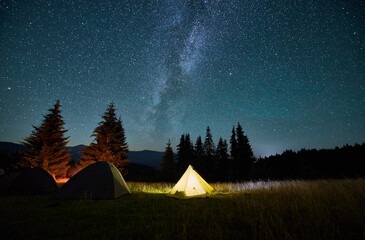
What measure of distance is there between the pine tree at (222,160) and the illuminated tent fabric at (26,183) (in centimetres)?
3757

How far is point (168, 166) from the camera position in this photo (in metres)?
35.4

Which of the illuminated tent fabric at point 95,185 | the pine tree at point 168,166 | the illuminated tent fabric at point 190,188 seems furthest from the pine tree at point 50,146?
the pine tree at point 168,166

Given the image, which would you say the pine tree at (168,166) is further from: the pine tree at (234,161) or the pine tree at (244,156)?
the pine tree at (244,156)

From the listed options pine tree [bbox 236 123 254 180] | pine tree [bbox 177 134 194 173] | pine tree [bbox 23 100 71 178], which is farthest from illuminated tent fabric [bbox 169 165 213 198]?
pine tree [bbox 177 134 194 173]

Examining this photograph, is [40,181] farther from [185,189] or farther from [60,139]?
[60,139]

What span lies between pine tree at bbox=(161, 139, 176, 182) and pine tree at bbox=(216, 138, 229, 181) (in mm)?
13262

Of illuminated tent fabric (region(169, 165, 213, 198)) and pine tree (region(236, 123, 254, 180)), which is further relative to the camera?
pine tree (region(236, 123, 254, 180))

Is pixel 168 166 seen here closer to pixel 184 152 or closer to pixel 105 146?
pixel 184 152

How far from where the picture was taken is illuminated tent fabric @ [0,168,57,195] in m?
7.34

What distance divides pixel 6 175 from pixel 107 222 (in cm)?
853

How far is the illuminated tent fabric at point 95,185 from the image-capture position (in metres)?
6.53

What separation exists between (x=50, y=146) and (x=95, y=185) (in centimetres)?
1600

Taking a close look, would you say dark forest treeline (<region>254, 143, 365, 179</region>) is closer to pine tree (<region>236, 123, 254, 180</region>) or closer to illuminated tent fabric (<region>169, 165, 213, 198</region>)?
pine tree (<region>236, 123, 254, 180</region>)

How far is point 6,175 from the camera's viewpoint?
7750mm
